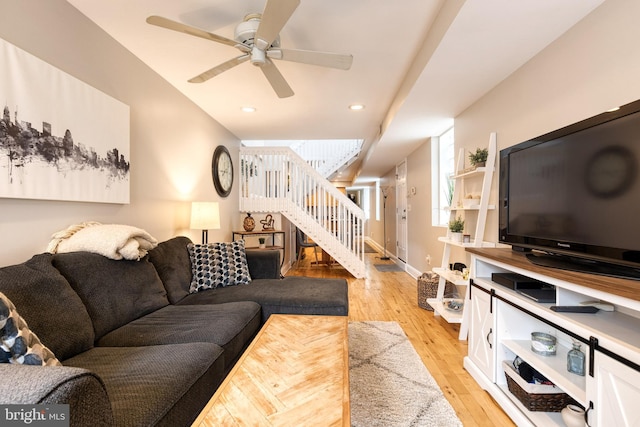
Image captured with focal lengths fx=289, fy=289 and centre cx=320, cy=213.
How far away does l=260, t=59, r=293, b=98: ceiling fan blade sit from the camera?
1.90 m

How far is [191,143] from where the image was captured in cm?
333

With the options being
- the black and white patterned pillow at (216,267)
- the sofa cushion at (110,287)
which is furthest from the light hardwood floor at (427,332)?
the sofa cushion at (110,287)

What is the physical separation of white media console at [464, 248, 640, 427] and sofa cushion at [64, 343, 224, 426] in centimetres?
154

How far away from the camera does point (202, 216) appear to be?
3078mm

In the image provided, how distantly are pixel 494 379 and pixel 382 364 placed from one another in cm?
71

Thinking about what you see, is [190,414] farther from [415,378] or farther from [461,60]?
[461,60]

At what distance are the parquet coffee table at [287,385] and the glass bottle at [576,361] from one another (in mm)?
1046

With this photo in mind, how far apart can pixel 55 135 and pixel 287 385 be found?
185 cm

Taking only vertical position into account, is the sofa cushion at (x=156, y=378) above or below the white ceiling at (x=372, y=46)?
below

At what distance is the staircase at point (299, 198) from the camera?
483 centimetres

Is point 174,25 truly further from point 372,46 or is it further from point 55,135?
point 372,46

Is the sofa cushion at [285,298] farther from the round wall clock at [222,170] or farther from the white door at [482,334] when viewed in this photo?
the round wall clock at [222,170]

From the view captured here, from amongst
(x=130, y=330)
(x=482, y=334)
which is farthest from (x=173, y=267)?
(x=482, y=334)

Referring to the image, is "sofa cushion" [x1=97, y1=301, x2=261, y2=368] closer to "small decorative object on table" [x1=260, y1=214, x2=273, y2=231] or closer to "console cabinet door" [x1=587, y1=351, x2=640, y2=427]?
→ "console cabinet door" [x1=587, y1=351, x2=640, y2=427]
